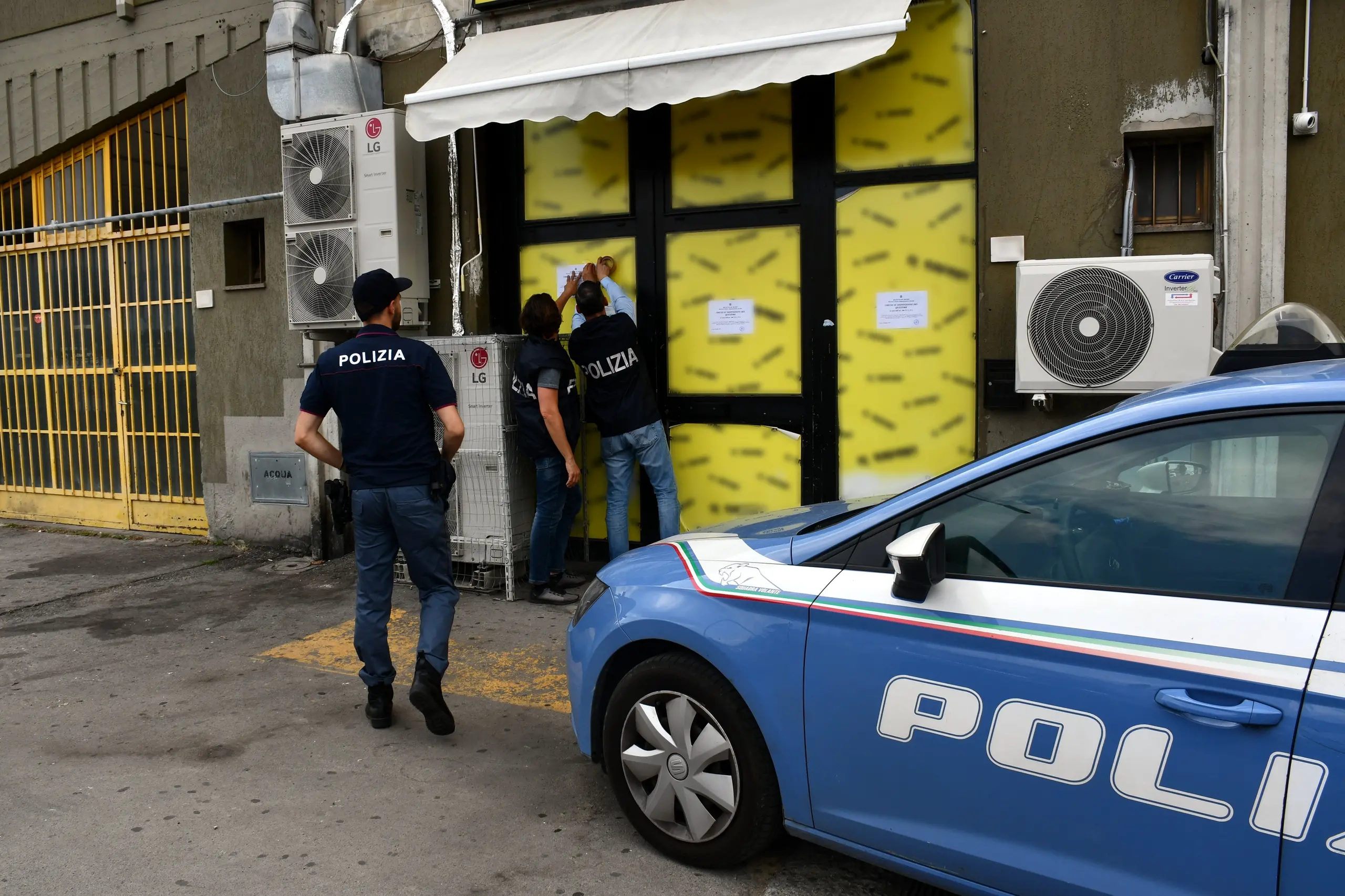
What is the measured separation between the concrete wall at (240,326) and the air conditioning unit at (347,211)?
0.81 metres


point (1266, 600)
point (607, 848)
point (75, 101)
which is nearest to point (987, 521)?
point (1266, 600)

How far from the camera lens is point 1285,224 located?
5266 mm

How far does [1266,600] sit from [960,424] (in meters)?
3.93

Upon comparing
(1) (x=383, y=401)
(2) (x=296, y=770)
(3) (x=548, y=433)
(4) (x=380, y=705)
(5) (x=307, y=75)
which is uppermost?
(5) (x=307, y=75)

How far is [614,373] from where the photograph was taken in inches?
253

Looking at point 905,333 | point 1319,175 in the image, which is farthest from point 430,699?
point 1319,175

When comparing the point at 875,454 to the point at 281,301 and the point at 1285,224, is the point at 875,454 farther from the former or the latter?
the point at 281,301

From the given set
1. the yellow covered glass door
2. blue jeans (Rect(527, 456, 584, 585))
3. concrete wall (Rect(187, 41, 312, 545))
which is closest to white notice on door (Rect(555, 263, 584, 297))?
blue jeans (Rect(527, 456, 584, 585))

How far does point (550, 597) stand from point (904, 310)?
8.95ft

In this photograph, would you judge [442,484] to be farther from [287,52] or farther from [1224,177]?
[287,52]

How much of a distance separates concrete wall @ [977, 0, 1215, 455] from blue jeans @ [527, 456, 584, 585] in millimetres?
2466

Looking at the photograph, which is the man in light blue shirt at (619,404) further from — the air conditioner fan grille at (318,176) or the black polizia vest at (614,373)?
the air conditioner fan grille at (318,176)

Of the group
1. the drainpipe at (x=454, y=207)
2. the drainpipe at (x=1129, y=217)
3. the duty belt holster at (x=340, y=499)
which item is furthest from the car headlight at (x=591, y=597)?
the drainpipe at (x=454, y=207)

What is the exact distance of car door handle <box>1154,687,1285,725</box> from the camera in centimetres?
218
